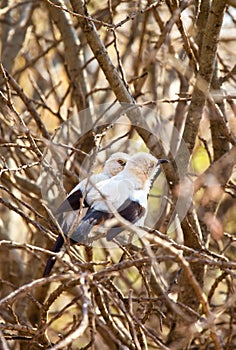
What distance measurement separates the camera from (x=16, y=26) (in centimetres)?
614

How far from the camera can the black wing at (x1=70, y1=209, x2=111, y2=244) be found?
3496 mm

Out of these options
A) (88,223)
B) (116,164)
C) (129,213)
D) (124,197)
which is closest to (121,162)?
(116,164)

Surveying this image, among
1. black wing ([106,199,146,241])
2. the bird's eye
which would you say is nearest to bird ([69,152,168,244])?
black wing ([106,199,146,241])

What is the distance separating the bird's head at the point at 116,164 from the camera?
14.0 ft

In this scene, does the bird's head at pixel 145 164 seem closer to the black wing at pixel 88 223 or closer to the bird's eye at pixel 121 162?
the bird's eye at pixel 121 162

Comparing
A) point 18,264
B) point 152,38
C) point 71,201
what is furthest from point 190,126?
point 152,38

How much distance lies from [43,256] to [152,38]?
265 cm

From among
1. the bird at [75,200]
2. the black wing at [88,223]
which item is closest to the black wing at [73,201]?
the bird at [75,200]

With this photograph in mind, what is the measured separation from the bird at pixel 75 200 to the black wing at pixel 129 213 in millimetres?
189

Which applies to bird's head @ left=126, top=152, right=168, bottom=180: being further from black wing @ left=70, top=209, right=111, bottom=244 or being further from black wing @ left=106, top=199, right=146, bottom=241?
black wing @ left=70, top=209, right=111, bottom=244

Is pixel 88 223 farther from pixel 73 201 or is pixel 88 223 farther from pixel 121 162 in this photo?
pixel 121 162

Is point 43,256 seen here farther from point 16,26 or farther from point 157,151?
point 16,26

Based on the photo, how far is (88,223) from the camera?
3523 millimetres

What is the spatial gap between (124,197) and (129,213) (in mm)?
119
